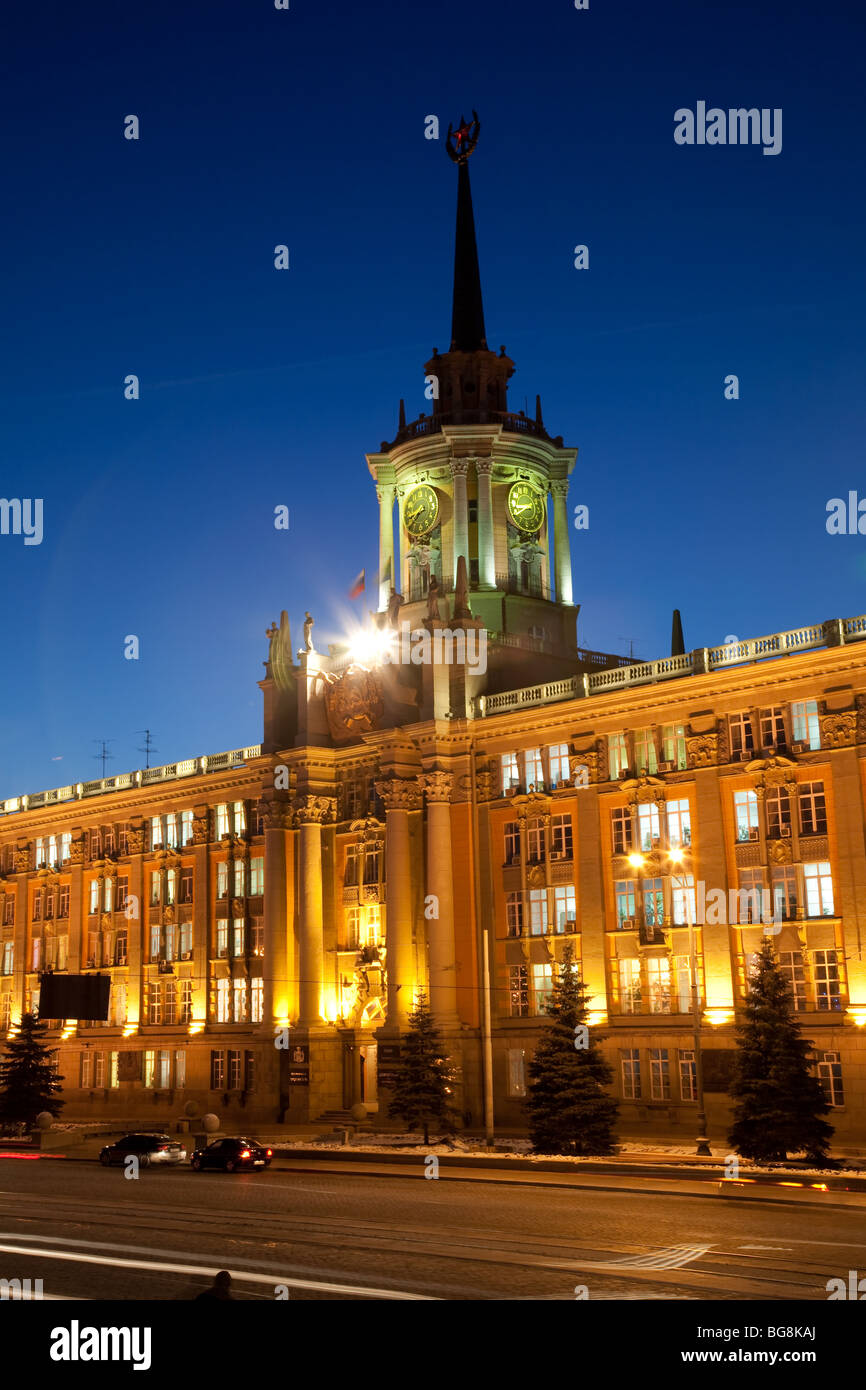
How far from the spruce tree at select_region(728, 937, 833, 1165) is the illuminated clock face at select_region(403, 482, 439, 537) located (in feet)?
137

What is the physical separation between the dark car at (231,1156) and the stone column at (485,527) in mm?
37247

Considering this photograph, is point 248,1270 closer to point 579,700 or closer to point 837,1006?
point 837,1006

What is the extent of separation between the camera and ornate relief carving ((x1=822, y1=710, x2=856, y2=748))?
169 feet

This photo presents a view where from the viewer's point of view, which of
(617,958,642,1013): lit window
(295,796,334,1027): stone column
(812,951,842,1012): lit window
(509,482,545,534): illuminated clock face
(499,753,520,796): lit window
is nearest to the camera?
(812,951,842,1012): lit window

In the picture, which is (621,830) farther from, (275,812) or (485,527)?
(485,527)

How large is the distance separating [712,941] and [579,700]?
11.6m

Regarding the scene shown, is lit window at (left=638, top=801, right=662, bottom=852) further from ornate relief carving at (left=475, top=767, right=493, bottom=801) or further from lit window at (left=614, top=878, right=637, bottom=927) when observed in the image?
ornate relief carving at (left=475, top=767, right=493, bottom=801)

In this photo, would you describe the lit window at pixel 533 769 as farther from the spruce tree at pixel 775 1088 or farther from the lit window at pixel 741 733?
the spruce tree at pixel 775 1088

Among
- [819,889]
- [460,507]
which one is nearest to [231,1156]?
[819,889]

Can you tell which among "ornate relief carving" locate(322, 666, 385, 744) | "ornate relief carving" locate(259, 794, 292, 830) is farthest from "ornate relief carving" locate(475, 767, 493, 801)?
"ornate relief carving" locate(259, 794, 292, 830)

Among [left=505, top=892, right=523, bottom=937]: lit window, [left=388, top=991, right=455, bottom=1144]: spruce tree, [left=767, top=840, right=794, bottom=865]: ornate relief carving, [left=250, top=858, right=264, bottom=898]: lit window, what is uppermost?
[left=250, top=858, right=264, bottom=898]: lit window

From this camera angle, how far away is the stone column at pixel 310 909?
6775 cm

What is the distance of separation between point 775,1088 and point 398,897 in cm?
2553
